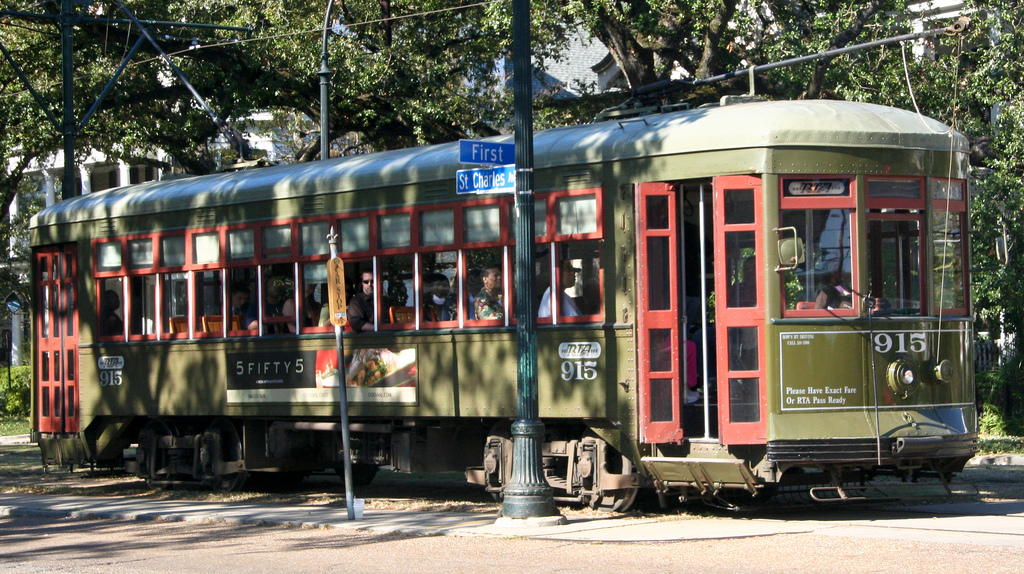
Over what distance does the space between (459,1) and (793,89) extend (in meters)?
6.39

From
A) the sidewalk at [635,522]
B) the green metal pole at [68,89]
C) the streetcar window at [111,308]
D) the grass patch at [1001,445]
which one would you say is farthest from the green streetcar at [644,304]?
the grass patch at [1001,445]

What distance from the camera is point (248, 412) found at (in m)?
14.2

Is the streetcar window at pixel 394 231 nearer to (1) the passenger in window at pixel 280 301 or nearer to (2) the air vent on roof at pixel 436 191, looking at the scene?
(2) the air vent on roof at pixel 436 191

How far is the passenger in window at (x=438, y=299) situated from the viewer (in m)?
12.4

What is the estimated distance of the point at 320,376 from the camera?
13383 mm

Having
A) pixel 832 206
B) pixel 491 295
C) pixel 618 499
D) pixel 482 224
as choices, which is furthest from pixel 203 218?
pixel 832 206

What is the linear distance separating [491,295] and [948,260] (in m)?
4.07

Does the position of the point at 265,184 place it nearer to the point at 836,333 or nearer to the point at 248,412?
the point at 248,412

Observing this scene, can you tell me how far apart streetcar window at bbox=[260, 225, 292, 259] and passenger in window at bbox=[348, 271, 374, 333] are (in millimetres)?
1097

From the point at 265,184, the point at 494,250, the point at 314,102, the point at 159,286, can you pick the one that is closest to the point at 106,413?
the point at 159,286

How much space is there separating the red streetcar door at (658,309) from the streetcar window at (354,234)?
10.4 ft

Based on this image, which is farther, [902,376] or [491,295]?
[491,295]

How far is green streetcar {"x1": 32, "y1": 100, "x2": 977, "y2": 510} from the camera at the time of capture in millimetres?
10547

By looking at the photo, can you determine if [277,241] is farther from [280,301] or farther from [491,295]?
[491,295]
